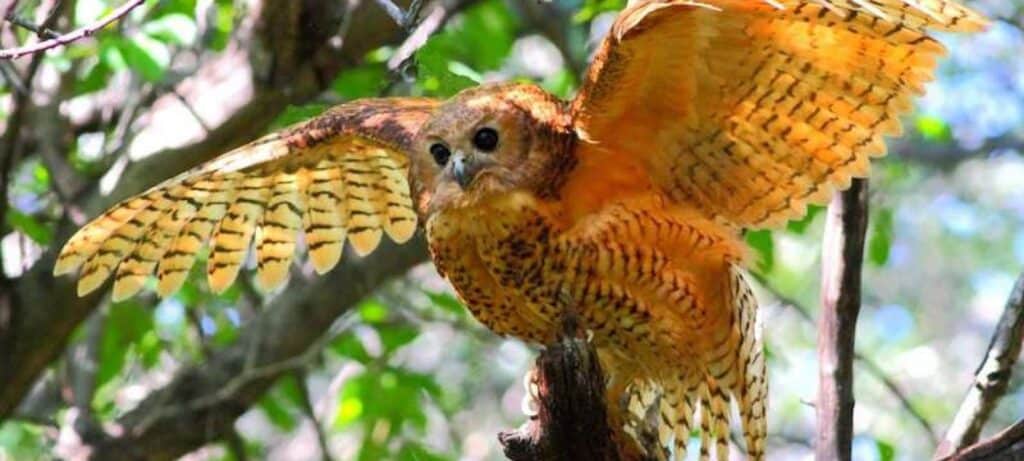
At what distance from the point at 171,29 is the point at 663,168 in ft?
5.83

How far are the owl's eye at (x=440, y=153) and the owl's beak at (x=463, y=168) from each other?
0.05 m

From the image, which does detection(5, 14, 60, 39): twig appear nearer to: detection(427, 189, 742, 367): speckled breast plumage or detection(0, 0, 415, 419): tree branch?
detection(427, 189, 742, 367): speckled breast plumage

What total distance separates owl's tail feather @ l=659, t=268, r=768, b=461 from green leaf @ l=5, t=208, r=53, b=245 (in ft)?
7.30

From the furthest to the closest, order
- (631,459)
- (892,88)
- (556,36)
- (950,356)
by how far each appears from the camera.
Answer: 1. (950,356)
2. (556,36)
3. (892,88)
4. (631,459)

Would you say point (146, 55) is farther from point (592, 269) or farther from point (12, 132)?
point (592, 269)

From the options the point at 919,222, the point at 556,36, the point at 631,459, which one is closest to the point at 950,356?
the point at 919,222

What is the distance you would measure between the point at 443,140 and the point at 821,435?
120 cm

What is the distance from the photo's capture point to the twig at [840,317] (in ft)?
15.1

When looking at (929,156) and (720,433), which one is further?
(929,156)

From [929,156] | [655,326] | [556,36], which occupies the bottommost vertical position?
[929,156]

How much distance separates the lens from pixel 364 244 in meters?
5.24

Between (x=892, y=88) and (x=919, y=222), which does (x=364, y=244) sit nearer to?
(x=892, y=88)

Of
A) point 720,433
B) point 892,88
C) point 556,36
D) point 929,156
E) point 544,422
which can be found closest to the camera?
point 544,422

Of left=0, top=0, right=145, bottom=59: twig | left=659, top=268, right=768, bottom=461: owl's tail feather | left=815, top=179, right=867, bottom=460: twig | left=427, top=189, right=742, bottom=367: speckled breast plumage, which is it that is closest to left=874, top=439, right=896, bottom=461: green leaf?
left=659, top=268, right=768, bottom=461: owl's tail feather
